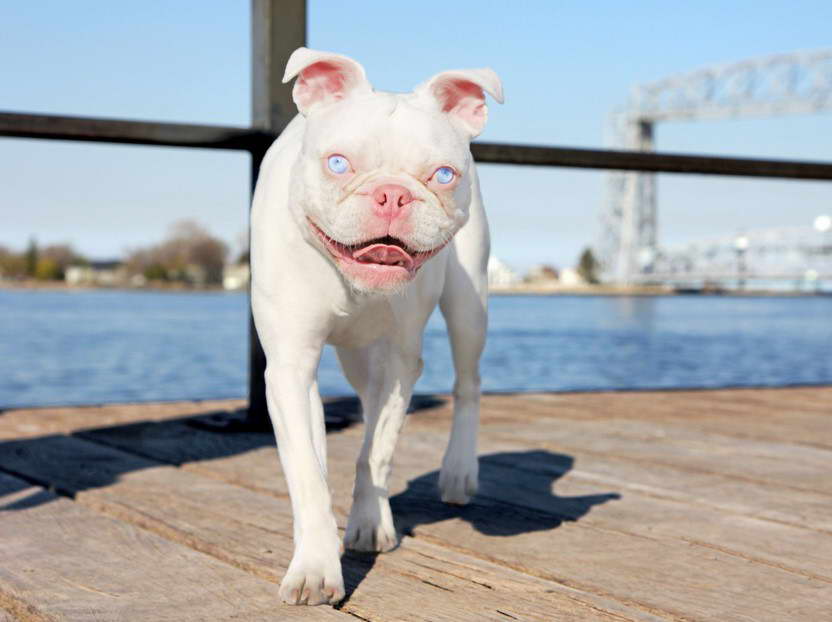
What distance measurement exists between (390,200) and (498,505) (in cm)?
101

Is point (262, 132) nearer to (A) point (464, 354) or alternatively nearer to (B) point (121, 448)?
(B) point (121, 448)

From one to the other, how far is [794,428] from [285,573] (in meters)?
2.31

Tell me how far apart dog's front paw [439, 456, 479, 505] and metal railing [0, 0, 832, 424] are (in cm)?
106

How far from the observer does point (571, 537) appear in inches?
80.4

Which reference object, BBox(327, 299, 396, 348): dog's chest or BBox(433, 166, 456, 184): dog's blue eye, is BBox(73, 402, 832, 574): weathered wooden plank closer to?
BBox(327, 299, 396, 348): dog's chest

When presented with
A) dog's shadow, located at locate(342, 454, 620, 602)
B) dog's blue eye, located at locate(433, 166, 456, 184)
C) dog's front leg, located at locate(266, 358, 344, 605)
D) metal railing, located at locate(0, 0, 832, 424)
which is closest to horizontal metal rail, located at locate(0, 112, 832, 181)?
metal railing, located at locate(0, 0, 832, 424)

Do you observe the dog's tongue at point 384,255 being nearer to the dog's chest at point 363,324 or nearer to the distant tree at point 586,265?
the dog's chest at point 363,324

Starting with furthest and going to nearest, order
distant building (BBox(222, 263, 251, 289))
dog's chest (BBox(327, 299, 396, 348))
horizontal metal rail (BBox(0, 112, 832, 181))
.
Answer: distant building (BBox(222, 263, 251, 289))
horizontal metal rail (BBox(0, 112, 832, 181))
dog's chest (BBox(327, 299, 396, 348))

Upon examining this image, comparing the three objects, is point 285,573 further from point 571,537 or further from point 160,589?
point 571,537

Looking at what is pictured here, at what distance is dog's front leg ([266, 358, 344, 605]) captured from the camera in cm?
161

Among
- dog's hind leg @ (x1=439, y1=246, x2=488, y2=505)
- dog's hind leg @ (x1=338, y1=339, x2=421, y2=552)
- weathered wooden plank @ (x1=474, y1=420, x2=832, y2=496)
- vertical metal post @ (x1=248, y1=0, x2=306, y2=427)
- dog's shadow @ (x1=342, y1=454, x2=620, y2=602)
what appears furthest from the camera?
vertical metal post @ (x1=248, y1=0, x2=306, y2=427)

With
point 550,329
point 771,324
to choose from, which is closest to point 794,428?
point 550,329

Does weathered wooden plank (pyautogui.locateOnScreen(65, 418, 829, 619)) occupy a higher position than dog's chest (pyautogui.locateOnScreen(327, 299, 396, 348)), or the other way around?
dog's chest (pyautogui.locateOnScreen(327, 299, 396, 348))

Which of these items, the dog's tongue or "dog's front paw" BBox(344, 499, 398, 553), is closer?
the dog's tongue
